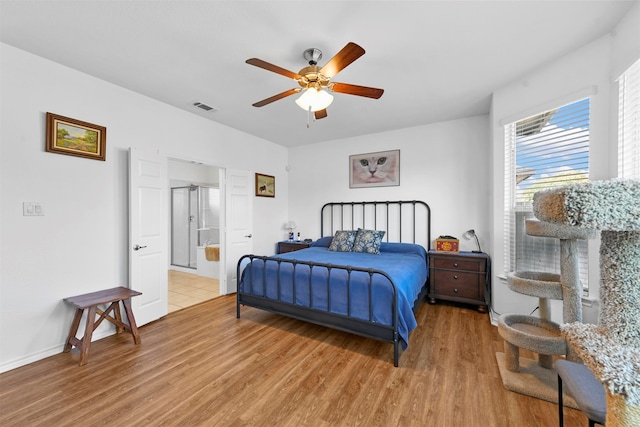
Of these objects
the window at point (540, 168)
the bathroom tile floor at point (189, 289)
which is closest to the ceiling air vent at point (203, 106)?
the bathroom tile floor at point (189, 289)

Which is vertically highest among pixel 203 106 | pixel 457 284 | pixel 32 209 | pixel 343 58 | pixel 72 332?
pixel 203 106

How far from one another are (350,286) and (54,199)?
111 inches

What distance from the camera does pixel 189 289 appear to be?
443cm

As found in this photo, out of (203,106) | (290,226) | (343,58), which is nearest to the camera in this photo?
(343,58)

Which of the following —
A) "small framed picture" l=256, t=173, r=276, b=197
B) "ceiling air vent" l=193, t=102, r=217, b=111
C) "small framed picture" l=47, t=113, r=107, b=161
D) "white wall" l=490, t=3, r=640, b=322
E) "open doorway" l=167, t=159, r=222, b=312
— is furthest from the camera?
"open doorway" l=167, t=159, r=222, b=312

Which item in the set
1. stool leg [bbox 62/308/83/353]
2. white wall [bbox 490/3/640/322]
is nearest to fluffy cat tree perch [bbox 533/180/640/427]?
white wall [bbox 490/3/640/322]

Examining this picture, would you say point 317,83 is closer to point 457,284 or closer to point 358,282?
point 358,282

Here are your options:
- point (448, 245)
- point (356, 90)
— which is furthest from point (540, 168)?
point (356, 90)

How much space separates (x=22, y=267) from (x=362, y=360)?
9.81 ft

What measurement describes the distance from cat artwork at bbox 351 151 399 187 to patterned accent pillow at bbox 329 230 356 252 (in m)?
0.99

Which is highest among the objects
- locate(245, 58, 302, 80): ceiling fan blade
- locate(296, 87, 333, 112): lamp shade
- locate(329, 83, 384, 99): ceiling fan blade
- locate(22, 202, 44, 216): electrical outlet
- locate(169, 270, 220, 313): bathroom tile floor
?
locate(245, 58, 302, 80): ceiling fan blade

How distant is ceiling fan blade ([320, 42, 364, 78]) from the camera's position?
1.67 m

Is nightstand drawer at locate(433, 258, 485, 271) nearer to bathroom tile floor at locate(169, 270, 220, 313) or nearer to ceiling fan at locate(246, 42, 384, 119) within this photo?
ceiling fan at locate(246, 42, 384, 119)

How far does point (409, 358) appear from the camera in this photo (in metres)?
2.32
